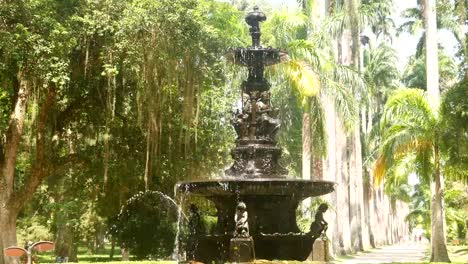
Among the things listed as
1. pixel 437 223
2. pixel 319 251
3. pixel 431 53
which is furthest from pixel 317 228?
pixel 431 53

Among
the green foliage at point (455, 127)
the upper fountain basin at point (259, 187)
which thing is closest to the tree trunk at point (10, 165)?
the upper fountain basin at point (259, 187)

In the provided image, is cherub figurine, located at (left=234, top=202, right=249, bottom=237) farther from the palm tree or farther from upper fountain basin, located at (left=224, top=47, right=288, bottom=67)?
the palm tree

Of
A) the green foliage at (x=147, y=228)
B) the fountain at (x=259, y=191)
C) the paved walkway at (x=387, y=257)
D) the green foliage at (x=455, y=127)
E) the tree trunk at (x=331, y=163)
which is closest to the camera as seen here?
the fountain at (x=259, y=191)

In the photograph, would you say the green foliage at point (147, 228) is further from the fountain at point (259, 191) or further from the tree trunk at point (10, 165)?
the fountain at point (259, 191)

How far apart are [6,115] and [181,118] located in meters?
5.86

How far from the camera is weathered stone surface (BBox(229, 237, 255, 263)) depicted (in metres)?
11.6

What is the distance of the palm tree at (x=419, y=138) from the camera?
22.6 m

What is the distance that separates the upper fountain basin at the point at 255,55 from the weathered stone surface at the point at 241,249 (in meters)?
4.25

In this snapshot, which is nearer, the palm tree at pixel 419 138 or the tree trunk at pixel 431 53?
the palm tree at pixel 419 138

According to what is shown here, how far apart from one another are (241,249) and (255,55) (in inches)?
176

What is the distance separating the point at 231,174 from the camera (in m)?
13.1

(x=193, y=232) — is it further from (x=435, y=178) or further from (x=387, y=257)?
(x=387, y=257)

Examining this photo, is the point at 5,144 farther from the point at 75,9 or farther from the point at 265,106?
the point at 265,106

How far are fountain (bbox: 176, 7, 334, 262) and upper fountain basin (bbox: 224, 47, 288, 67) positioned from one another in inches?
3.4
